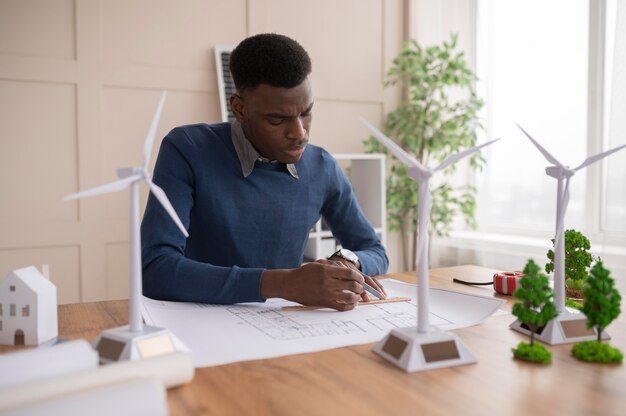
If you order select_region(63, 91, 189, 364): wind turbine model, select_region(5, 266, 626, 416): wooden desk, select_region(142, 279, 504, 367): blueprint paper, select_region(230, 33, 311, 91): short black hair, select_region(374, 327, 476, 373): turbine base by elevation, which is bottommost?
select_region(5, 266, 626, 416): wooden desk

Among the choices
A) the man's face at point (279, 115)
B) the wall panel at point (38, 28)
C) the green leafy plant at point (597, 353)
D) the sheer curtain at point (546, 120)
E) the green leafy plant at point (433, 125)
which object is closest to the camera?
the green leafy plant at point (597, 353)

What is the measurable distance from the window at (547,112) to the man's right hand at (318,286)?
2.25 metres

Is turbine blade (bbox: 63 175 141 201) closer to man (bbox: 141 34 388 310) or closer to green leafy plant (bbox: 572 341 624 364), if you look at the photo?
man (bbox: 141 34 388 310)

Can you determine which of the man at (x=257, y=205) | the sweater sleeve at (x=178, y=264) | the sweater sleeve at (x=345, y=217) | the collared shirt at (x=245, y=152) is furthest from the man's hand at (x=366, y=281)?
the collared shirt at (x=245, y=152)

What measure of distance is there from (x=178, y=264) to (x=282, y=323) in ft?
1.31

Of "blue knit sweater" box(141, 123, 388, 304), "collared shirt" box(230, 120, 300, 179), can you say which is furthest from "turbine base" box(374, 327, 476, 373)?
"collared shirt" box(230, 120, 300, 179)

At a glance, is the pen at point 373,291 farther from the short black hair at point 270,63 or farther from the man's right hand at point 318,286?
the short black hair at point 270,63

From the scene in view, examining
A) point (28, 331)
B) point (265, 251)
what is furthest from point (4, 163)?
point (28, 331)

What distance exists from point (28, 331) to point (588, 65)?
3.35 metres

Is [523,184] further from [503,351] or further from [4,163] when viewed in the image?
[4,163]

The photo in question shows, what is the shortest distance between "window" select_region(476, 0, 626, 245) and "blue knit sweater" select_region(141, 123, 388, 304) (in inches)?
68.9

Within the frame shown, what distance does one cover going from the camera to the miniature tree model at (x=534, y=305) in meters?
0.98

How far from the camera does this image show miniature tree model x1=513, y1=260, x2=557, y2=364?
985mm

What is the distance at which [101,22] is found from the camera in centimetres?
341
